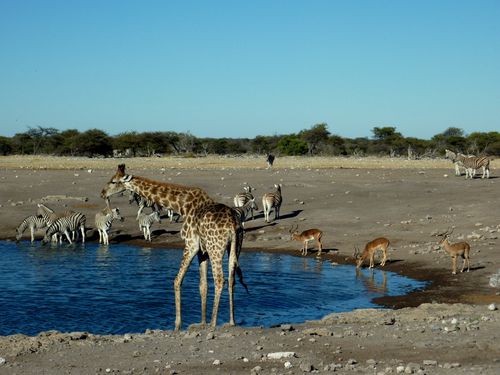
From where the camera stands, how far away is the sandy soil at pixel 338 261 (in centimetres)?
1029

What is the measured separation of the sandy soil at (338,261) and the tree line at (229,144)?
1471 inches

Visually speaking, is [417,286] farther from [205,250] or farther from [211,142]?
[211,142]

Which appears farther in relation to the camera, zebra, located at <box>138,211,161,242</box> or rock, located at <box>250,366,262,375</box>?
zebra, located at <box>138,211,161,242</box>

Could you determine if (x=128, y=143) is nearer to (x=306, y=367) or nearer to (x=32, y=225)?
(x=32, y=225)

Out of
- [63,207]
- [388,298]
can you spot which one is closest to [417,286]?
[388,298]

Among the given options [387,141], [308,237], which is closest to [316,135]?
[387,141]

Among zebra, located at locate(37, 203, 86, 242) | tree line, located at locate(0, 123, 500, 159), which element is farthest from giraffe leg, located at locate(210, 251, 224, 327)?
tree line, located at locate(0, 123, 500, 159)

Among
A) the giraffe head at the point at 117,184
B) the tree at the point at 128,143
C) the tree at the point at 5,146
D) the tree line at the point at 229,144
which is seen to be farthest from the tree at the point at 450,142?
the giraffe head at the point at 117,184

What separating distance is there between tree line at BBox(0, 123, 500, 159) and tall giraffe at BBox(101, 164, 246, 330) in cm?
6780

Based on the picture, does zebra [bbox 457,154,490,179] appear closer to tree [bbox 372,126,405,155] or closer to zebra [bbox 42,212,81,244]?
zebra [bbox 42,212,81,244]

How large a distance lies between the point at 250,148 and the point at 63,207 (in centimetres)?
6680

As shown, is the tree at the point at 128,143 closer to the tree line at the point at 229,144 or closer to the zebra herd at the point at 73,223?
the tree line at the point at 229,144

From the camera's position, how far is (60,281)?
2036 cm

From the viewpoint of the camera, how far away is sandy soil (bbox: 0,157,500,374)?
33.8 feet
